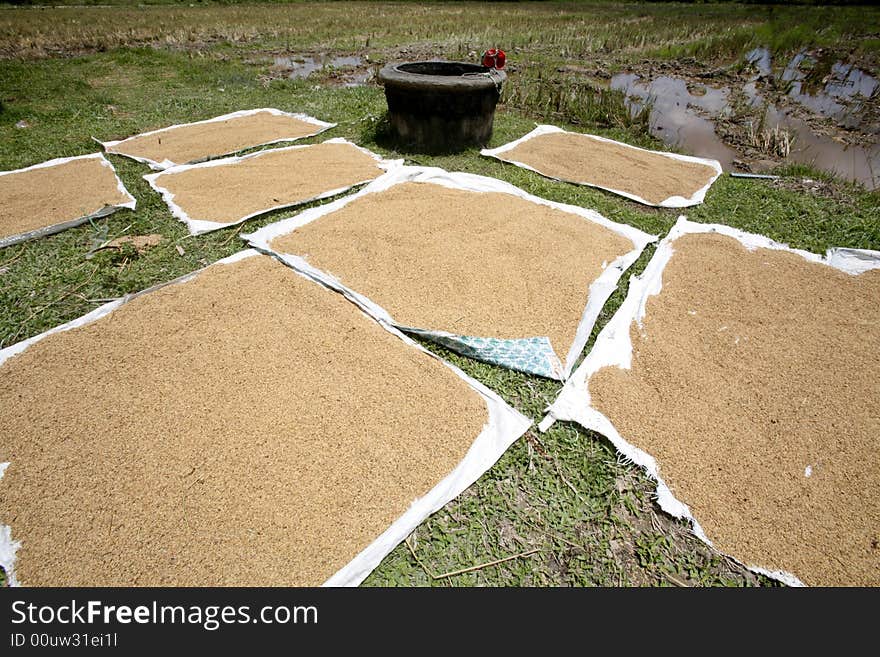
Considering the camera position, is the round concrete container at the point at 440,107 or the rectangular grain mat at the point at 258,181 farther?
the round concrete container at the point at 440,107

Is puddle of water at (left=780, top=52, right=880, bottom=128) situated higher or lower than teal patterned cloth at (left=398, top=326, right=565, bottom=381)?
higher

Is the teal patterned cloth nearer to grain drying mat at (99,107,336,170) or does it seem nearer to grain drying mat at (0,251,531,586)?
grain drying mat at (0,251,531,586)

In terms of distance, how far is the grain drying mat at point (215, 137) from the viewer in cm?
373

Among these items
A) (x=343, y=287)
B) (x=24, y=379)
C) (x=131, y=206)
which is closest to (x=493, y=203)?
(x=343, y=287)

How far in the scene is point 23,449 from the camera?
1.51 meters

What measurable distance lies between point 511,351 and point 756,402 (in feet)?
3.17

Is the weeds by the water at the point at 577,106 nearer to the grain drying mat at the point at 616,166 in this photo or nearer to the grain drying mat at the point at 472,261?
the grain drying mat at the point at 616,166

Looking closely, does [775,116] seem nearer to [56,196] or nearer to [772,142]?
[772,142]

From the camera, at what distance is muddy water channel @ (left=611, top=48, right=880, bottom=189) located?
440cm

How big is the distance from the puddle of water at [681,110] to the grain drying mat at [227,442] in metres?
4.06

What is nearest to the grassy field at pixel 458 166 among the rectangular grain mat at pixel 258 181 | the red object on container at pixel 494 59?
the rectangular grain mat at pixel 258 181

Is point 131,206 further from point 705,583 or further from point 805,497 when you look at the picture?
point 805,497

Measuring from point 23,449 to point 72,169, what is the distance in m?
2.83

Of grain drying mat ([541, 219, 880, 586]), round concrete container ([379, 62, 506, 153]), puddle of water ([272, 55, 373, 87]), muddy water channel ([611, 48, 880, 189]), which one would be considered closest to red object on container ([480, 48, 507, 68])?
round concrete container ([379, 62, 506, 153])
